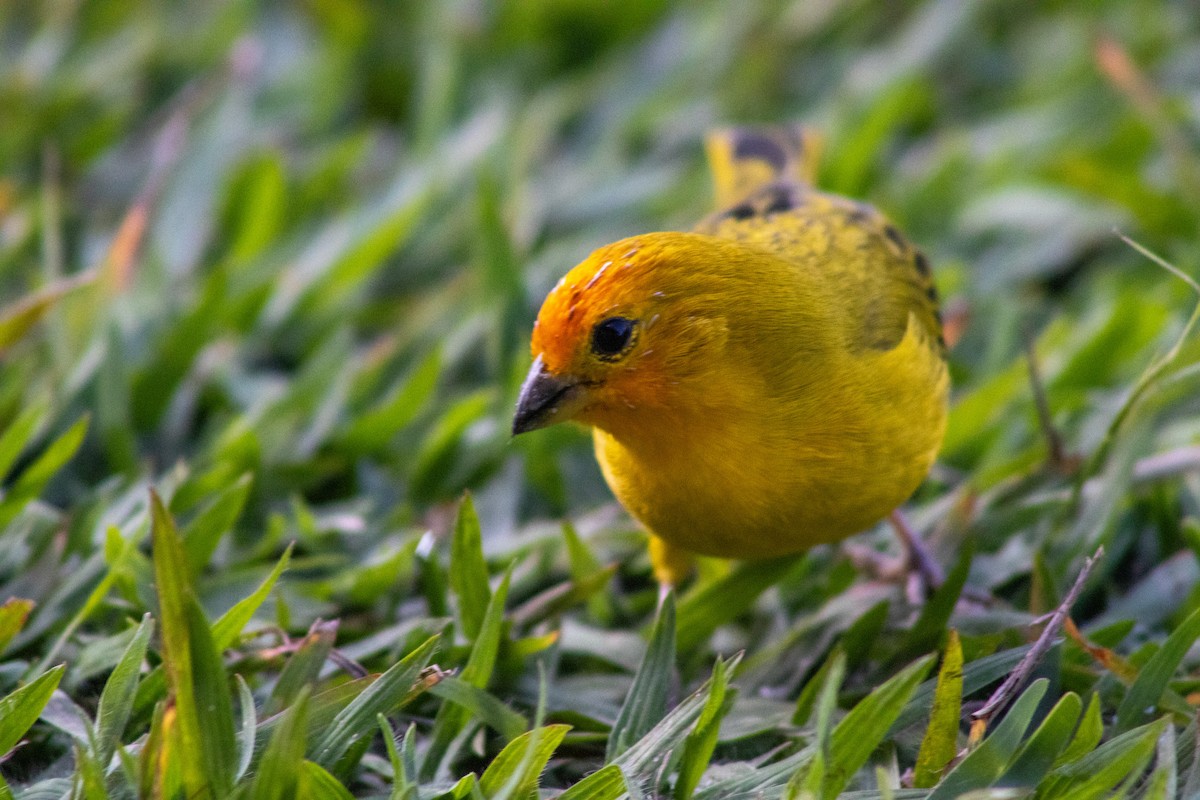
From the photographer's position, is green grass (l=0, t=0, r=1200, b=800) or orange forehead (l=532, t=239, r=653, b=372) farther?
orange forehead (l=532, t=239, r=653, b=372)

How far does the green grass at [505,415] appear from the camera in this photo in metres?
2.29

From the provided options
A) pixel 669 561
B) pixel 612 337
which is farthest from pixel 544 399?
pixel 669 561

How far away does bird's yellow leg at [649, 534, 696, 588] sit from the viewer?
2.93 meters

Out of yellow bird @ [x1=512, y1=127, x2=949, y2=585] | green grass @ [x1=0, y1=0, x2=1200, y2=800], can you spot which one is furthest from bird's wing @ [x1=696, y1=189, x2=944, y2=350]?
green grass @ [x1=0, y1=0, x2=1200, y2=800]

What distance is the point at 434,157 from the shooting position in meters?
4.59

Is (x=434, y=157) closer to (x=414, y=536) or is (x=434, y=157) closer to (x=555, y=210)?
(x=555, y=210)

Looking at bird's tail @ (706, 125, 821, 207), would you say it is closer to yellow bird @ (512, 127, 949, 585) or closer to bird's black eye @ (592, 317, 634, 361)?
yellow bird @ (512, 127, 949, 585)

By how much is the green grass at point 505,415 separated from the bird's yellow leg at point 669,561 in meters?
0.08

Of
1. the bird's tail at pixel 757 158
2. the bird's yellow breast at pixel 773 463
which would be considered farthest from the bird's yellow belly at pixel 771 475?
the bird's tail at pixel 757 158

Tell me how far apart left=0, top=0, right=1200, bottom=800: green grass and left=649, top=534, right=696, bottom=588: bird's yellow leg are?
8cm

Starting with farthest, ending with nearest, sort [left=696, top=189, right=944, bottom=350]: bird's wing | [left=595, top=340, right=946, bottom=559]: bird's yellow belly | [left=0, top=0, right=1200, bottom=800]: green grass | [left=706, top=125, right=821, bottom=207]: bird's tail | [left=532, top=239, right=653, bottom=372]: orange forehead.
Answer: [left=706, top=125, right=821, bottom=207]: bird's tail
[left=696, top=189, right=944, bottom=350]: bird's wing
[left=595, top=340, right=946, bottom=559]: bird's yellow belly
[left=532, top=239, right=653, bottom=372]: orange forehead
[left=0, top=0, right=1200, bottom=800]: green grass

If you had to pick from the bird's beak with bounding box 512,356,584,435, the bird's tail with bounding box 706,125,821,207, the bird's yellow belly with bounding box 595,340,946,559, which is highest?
the bird's tail with bounding box 706,125,821,207

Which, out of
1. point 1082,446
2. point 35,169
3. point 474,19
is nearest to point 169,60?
point 35,169

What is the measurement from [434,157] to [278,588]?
221 centimetres
